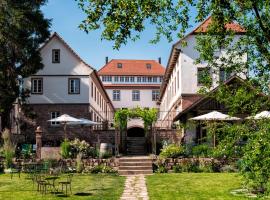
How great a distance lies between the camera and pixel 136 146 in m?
31.6

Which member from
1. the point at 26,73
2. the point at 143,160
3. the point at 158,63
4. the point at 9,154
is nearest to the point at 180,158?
the point at 143,160

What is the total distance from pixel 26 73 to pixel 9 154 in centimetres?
943

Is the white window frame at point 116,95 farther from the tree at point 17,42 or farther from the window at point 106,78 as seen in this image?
the tree at point 17,42

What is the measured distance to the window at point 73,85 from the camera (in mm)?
36469

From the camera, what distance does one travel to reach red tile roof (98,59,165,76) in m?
70.0

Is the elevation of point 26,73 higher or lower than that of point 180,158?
higher

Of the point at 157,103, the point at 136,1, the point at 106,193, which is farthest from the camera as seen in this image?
the point at 157,103

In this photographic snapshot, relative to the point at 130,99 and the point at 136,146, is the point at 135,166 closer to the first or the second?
Result: the point at 136,146

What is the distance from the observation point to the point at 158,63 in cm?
7494

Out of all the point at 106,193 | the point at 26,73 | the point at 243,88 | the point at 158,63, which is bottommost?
the point at 106,193

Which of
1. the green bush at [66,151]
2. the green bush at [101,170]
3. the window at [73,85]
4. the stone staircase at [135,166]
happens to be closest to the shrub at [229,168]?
the stone staircase at [135,166]

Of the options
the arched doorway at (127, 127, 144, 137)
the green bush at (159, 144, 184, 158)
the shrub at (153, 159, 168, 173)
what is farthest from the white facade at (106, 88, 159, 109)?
the shrub at (153, 159, 168, 173)

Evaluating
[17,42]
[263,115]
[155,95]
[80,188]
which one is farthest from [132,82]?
[263,115]

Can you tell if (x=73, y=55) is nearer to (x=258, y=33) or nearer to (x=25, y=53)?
(x=25, y=53)
